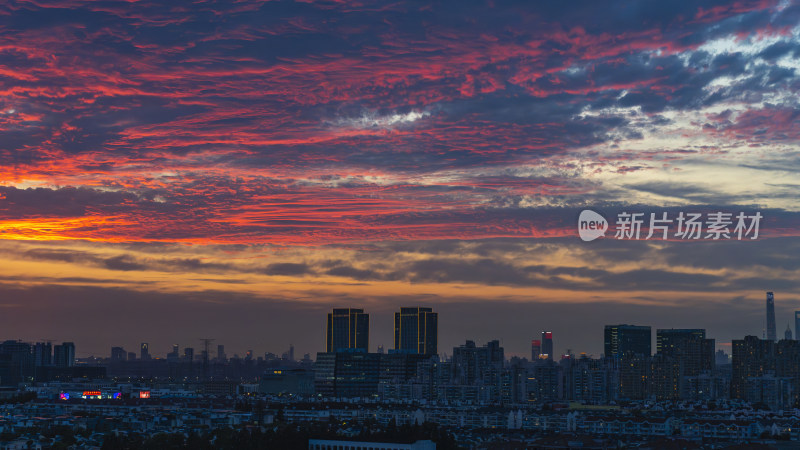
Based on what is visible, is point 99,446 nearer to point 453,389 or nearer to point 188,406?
point 188,406

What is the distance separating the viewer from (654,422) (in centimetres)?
10306

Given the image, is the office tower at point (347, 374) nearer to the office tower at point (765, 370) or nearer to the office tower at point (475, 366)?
the office tower at point (475, 366)

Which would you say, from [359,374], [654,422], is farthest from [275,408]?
[359,374]

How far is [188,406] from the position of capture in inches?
4747

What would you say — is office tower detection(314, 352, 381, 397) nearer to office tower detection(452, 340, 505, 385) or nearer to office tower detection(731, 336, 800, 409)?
office tower detection(452, 340, 505, 385)

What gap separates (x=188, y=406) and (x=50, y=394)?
31.6 m

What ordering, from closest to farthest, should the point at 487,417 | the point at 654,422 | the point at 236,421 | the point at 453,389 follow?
the point at 236,421 < the point at 654,422 < the point at 487,417 < the point at 453,389

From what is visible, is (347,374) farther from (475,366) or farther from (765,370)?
(765,370)

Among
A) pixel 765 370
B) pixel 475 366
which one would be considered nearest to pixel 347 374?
pixel 475 366

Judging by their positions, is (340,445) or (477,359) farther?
(477,359)

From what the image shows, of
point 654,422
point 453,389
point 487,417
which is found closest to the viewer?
point 654,422

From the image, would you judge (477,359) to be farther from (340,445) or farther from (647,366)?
(340,445)

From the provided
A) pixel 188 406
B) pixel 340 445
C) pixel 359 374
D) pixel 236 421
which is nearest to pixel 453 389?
pixel 359 374

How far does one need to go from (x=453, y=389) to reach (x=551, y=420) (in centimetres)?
5573
